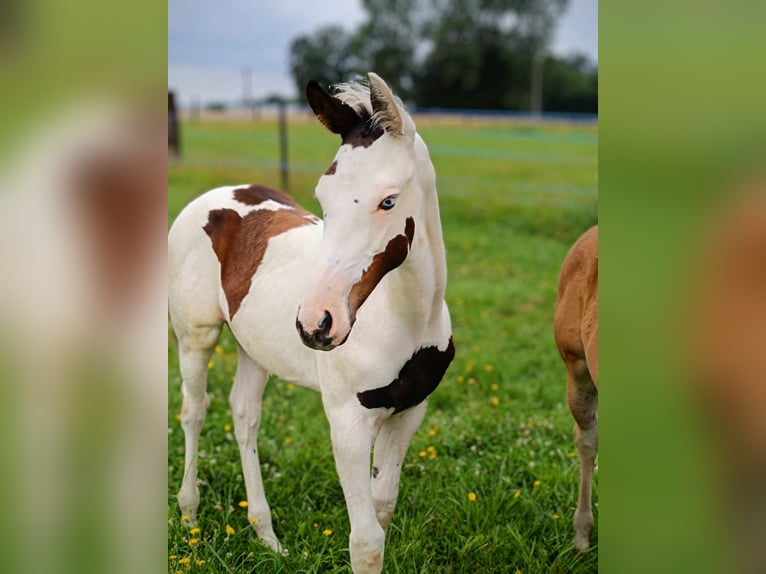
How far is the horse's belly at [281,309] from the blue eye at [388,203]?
0.72m

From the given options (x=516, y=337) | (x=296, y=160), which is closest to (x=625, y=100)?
(x=516, y=337)

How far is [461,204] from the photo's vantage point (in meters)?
10.1

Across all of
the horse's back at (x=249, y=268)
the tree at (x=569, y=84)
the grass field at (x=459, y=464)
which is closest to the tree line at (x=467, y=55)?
the tree at (x=569, y=84)

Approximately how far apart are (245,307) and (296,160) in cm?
1278

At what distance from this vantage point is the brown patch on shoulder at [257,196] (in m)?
3.00

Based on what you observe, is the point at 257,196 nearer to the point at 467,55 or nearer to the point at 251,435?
the point at 251,435

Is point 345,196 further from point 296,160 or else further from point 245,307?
point 296,160

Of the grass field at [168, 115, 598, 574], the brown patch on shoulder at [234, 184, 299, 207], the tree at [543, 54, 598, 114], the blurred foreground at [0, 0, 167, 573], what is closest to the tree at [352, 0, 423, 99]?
the tree at [543, 54, 598, 114]

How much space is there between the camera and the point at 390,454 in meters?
2.54

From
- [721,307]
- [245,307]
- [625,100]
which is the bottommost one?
[245,307]

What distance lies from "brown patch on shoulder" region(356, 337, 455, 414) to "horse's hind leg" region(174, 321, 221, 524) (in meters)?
1.02

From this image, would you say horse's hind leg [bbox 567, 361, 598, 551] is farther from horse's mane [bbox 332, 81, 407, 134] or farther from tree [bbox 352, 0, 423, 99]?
tree [bbox 352, 0, 423, 99]

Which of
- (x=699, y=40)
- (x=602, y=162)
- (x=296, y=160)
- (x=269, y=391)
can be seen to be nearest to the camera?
(x=699, y=40)

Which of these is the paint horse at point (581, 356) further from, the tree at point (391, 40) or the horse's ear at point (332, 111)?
the tree at point (391, 40)
